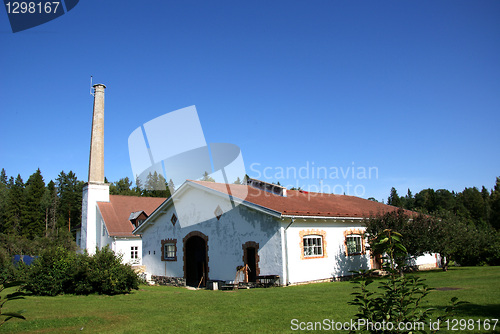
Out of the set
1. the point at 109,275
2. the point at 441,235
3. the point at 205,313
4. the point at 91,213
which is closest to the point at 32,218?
the point at 91,213

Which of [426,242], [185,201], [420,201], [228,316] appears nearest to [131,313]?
[228,316]

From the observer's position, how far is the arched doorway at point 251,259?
1880cm

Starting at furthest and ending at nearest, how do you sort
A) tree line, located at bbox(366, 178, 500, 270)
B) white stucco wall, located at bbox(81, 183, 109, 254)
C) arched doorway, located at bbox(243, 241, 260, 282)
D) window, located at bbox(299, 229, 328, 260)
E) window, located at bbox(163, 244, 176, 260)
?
white stucco wall, located at bbox(81, 183, 109, 254) → window, located at bbox(163, 244, 176, 260) → tree line, located at bbox(366, 178, 500, 270) → arched doorway, located at bbox(243, 241, 260, 282) → window, located at bbox(299, 229, 328, 260)

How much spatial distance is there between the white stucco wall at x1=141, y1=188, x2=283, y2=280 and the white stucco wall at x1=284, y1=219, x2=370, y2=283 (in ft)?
2.72

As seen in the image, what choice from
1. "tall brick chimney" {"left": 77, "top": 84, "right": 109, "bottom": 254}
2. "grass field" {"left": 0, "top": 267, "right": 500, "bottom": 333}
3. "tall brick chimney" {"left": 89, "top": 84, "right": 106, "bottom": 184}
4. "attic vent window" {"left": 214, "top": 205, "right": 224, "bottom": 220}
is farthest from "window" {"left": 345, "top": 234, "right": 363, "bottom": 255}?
"tall brick chimney" {"left": 89, "top": 84, "right": 106, "bottom": 184}

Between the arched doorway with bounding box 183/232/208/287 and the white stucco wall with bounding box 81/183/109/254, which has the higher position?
the white stucco wall with bounding box 81/183/109/254

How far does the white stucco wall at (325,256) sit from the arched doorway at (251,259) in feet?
6.17

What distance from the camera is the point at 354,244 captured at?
2175cm

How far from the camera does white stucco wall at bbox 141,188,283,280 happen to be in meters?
18.3

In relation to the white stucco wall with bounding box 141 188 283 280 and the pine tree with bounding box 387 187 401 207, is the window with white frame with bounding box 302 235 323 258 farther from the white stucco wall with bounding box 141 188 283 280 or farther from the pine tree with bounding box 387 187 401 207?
the pine tree with bounding box 387 187 401 207

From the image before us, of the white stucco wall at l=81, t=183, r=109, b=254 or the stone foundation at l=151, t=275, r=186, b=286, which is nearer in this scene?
the stone foundation at l=151, t=275, r=186, b=286

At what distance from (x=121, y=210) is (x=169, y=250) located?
14.2 m

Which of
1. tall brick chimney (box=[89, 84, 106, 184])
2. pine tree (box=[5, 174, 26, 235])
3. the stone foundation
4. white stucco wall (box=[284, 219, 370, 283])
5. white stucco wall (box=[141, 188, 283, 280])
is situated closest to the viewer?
white stucco wall (box=[284, 219, 370, 283])

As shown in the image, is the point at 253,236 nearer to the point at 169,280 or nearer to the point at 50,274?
the point at 169,280
